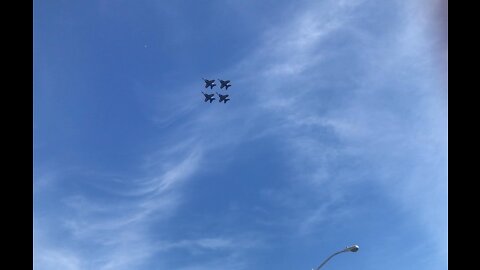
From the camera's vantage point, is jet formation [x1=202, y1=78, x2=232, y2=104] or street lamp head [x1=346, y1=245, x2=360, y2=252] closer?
street lamp head [x1=346, y1=245, x2=360, y2=252]

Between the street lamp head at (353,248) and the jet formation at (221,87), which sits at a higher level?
the jet formation at (221,87)

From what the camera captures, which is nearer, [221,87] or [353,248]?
[353,248]

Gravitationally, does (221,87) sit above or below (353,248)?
above

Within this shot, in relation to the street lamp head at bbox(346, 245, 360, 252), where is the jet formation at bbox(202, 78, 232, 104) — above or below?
above

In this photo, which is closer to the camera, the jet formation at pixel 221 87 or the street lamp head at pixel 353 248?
the street lamp head at pixel 353 248
